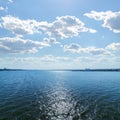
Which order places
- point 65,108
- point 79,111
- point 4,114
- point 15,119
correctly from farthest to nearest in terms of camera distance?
point 65,108 → point 79,111 → point 4,114 → point 15,119

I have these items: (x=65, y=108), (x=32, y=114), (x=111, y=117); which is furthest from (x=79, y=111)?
(x=32, y=114)

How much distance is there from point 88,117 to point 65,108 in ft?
22.7

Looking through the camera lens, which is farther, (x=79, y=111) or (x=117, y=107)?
(x=117, y=107)

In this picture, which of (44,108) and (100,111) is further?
(44,108)

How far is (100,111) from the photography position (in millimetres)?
32938

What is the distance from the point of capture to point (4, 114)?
3027cm

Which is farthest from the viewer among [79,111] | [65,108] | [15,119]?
[65,108]

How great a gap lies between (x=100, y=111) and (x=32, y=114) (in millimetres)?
13949

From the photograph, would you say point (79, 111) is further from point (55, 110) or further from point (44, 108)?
point (44, 108)

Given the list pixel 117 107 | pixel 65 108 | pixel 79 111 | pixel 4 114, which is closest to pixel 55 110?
pixel 65 108

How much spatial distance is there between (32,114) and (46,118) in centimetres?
383

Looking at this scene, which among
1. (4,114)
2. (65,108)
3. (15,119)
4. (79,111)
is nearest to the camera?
(15,119)

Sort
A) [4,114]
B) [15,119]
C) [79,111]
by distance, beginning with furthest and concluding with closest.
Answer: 1. [79,111]
2. [4,114]
3. [15,119]

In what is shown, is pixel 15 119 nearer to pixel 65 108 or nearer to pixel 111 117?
pixel 65 108
